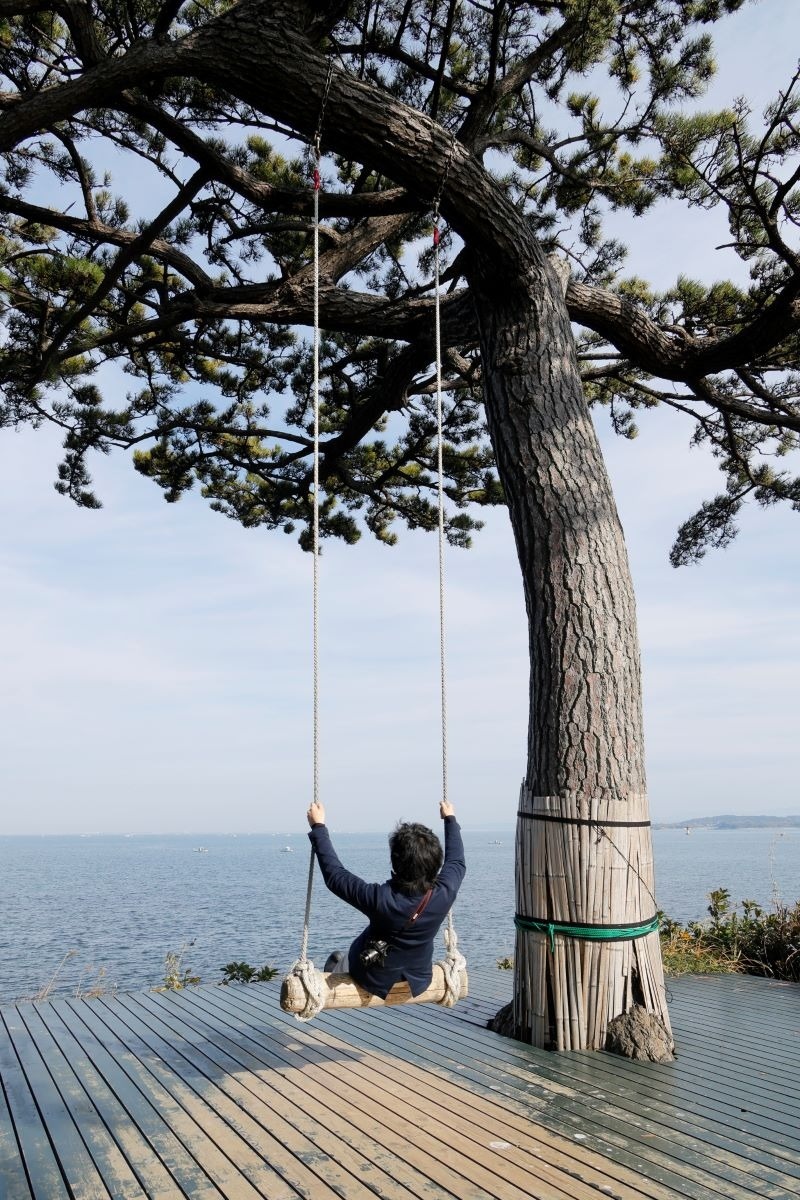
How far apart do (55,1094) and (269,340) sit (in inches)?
210

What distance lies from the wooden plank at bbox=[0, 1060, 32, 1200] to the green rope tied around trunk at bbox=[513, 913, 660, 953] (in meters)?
2.01

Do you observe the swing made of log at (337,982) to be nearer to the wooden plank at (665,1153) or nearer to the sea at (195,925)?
the wooden plank at (665,1153)

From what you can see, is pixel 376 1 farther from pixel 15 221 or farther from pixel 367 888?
pixel 367 888

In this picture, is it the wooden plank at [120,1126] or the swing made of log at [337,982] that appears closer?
the wooden plank at [120,1126]

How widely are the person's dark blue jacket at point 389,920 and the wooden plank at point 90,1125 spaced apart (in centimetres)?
89

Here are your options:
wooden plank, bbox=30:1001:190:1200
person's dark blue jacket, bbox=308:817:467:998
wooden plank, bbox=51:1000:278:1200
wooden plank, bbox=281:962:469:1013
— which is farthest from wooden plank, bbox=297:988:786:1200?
wooden plank, bbox=30:1001:190:1200

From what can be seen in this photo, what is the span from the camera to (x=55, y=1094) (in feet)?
10.4

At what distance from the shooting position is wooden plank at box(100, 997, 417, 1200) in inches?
95.2

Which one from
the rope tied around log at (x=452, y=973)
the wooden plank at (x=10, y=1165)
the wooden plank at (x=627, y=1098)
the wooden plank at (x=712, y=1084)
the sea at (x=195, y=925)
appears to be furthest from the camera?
the sea at (x=195, y=925)

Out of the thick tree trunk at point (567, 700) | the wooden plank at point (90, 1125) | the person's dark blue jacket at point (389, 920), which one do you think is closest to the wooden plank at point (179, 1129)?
the wooden plank at point (90, 1125)

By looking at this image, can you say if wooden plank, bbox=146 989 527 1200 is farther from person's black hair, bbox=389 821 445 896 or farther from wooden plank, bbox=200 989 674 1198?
person's black hair, bbox=389 821 445 896

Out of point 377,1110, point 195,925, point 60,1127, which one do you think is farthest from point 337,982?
point 195,925

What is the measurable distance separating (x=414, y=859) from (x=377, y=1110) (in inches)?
30.4

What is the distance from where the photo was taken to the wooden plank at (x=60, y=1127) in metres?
2.42
